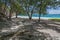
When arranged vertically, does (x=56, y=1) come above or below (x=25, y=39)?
above

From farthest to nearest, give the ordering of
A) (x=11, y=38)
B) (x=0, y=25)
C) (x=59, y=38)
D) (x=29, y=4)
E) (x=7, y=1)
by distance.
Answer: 1. (x=29, y=4)
2. (x=7, y=1)
3. (x=0, y=25)
4. (x=59, y=38)
5. (x=11, y=38)

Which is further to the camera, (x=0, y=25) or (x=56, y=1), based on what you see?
(x=56, y=1)

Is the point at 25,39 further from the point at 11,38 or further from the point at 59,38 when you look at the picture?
the point at 59,38

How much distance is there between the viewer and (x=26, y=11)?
13.3 metres

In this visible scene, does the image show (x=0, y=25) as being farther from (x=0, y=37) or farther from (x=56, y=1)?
(x=56, y=1)

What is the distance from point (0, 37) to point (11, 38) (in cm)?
41

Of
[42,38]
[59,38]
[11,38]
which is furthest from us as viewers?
[59,38]

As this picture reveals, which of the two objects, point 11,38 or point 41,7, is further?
point 41,7

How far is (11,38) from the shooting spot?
507 centimetres

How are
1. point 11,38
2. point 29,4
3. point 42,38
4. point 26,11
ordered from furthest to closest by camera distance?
point 26,11 → point 29,4 → point 42,38 → point 11,38

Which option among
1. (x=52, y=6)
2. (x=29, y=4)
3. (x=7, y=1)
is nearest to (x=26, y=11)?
(x=29, y=4)

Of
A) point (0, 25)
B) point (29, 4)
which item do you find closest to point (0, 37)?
point (0, 25)

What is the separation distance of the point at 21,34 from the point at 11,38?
615mm

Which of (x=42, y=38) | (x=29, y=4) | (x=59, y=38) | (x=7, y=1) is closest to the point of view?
(x=42, y=38)
